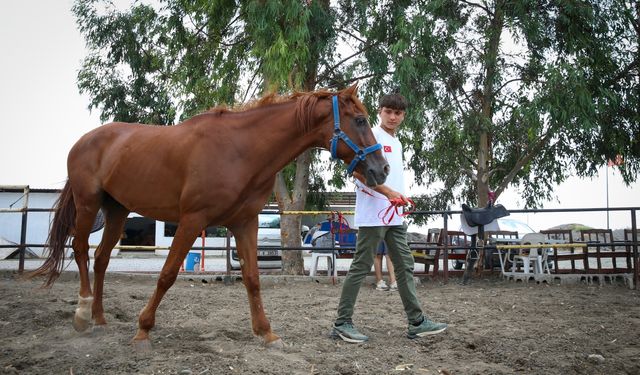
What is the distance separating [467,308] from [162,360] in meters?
3.45

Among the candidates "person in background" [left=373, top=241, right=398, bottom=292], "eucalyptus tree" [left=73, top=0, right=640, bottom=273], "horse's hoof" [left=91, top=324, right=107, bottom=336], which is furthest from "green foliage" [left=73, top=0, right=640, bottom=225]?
"horse's hoof" [left=91, top=324, right=107, bottom=336]

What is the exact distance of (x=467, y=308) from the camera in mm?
5828

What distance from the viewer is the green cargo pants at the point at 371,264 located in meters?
4.21

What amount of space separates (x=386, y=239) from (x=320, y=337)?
34.9 inches

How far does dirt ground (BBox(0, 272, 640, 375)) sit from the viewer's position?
3365 mm

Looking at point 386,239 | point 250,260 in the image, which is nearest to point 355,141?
point 386,239

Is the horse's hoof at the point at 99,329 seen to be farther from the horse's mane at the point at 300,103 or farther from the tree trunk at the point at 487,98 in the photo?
the tree trunk at the point at 487,98

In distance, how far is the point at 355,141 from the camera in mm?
3861

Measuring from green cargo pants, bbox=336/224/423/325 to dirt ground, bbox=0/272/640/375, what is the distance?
0.25m

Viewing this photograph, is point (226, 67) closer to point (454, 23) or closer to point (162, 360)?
point (454, 23)

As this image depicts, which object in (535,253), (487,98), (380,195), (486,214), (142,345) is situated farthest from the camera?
(487,98)

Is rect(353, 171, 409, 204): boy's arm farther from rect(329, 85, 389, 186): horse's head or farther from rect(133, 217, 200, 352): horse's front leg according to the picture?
rect(133, 217, 200, 352): horse's front leg

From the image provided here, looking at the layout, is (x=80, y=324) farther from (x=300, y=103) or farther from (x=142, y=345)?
(x=300, y=103)

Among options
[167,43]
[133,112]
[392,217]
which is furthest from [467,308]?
[133,112]
